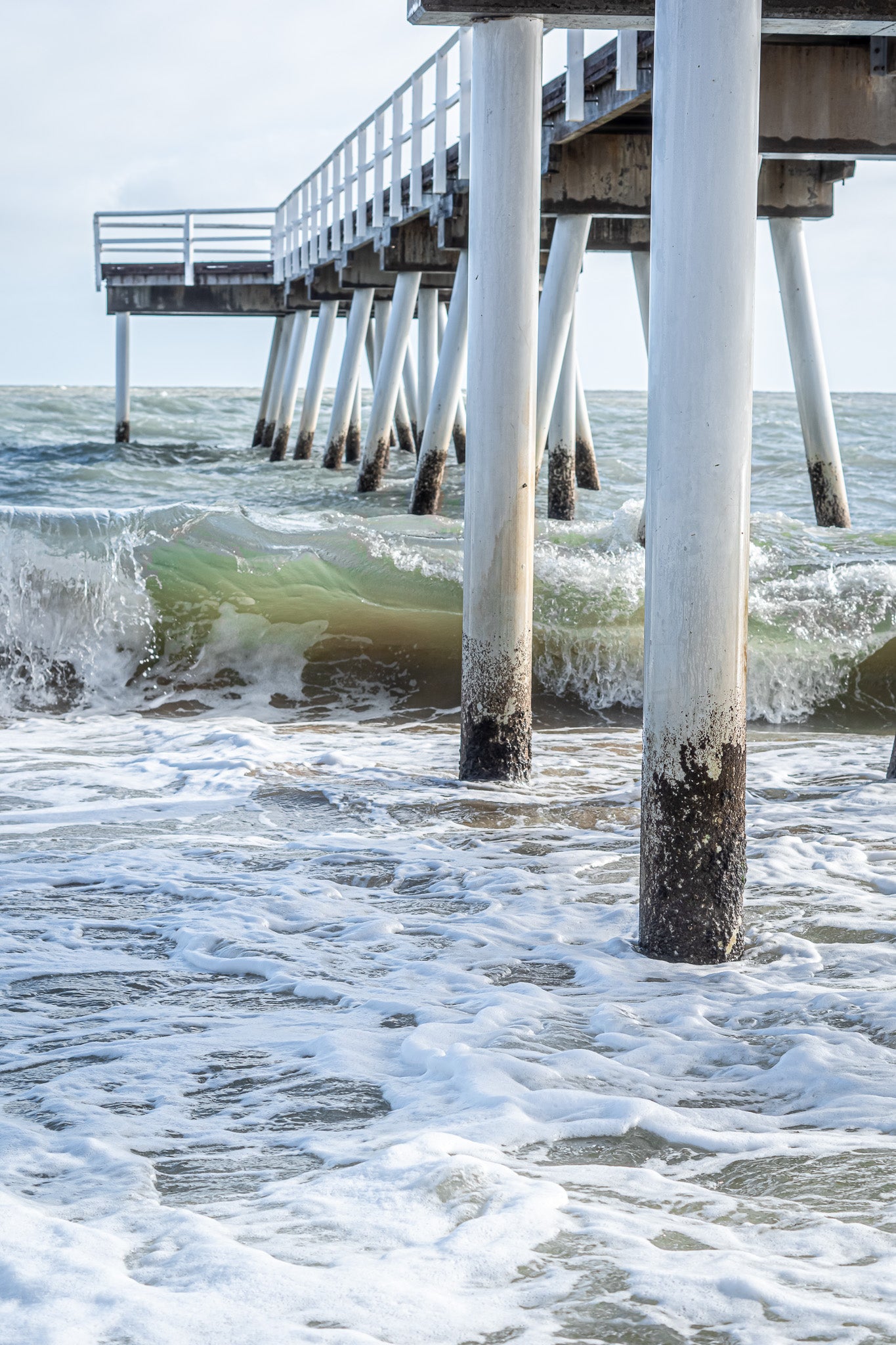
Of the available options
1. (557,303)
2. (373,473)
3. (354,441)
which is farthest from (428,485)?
(354,441)

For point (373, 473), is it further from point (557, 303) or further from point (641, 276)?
point (557, 303)

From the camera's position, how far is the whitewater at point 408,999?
2.28 metres

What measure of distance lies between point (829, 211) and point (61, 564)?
6.40 metres

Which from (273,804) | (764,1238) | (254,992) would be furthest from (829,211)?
(764,1238)

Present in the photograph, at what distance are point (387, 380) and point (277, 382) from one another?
12047 millimetres

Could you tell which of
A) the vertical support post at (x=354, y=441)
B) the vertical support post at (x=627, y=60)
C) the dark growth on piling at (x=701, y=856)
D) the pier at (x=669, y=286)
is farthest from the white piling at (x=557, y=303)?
the vertical support post at (x=354, y=441)

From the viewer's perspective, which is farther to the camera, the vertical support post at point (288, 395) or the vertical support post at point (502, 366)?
the vertical support post at point (288, 395)

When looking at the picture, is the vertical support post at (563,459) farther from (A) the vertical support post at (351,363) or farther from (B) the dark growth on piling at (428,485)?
(A) the vertical support post at (351,363)

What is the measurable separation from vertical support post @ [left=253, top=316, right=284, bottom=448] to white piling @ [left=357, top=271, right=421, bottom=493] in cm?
1029

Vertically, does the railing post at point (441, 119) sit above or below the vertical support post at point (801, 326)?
above

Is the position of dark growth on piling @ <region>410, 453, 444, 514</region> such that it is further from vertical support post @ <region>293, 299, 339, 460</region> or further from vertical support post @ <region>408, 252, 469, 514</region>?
vertical support post @ <region>293, 299, 339, 460</region>

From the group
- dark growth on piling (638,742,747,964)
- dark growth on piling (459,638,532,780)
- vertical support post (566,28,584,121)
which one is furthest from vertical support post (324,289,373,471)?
dark growth on piling (638,742,747,964)

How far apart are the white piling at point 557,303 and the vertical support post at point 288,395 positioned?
1354 centimetres

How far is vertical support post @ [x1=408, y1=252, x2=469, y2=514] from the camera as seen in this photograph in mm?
12492
